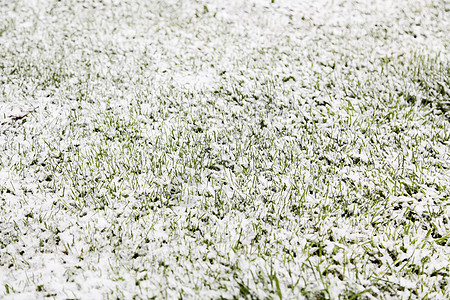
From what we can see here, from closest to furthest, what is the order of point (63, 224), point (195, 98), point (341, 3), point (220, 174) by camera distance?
point (63, 224), point (220, 174), point (195, 98), point (341, 3)

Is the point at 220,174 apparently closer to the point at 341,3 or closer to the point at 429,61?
the point at 429,61

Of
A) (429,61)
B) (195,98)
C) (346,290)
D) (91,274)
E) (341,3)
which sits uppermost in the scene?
(341,3)

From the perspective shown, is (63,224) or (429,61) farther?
(429,61)

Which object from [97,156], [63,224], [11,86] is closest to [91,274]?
[63,224]

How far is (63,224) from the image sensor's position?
134 inches

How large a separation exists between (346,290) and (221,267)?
42.5 inches

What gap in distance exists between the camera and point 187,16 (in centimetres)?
755

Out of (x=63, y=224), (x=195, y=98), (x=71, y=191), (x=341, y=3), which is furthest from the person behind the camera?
(x=341, y=3)

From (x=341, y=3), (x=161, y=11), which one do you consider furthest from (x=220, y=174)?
(x=341, y=3)

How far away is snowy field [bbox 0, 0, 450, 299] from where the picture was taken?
3.00m

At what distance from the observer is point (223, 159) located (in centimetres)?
419

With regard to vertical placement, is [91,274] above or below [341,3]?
below

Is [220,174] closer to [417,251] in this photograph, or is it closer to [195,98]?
[195,98]

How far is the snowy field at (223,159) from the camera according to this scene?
300cm
